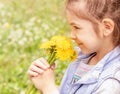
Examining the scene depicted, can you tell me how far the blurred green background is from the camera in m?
4.85

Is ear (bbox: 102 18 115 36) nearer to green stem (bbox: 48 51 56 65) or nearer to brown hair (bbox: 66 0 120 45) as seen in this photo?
brown hair (bbox: 66 0 120 45)

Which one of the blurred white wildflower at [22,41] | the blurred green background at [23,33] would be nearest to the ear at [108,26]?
the blurred green background at [23,33]

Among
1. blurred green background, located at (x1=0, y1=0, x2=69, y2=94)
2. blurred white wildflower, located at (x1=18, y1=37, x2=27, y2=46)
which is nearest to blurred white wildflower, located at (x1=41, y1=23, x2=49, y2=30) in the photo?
blurred green background, located at (x1=0, y1=0, x2=69, y2=94)

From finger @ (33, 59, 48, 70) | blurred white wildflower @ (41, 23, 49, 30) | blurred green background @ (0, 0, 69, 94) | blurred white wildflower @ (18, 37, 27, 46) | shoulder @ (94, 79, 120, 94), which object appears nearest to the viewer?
shoulder @ (94, 79, 120, 94)

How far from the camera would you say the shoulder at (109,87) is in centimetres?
258

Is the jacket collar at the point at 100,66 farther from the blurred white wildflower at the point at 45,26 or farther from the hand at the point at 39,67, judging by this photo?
the blurred white wildflower at the point at 45,26

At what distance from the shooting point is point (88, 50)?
8.83ft

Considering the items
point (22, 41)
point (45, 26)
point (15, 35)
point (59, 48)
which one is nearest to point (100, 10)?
point (59, 48)

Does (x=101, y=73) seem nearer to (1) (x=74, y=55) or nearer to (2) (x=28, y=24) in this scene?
(1) (x=74, y=55)

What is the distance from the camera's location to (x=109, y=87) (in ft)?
8.45

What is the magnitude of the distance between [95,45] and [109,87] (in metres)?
0.25

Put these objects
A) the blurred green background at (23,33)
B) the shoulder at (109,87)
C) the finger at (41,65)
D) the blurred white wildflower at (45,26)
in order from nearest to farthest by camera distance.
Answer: the shoulder at (109,87) < the finger at (41,65) < the blurred green background at (23,33) < the blurred white wildflower at (45,26)

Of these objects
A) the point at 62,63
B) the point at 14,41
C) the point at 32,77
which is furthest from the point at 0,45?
the point at 32,77

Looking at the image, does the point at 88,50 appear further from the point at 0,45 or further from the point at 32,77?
the point at 0,45
